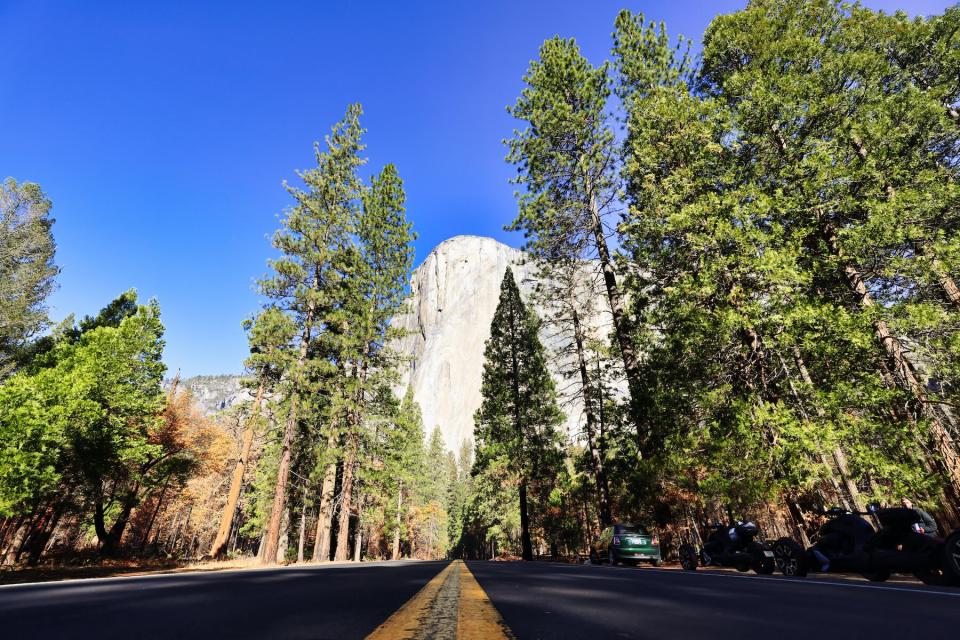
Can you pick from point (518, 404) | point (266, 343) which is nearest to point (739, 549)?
point (518, 404)

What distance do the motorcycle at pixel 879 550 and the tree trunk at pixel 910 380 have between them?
428 centimetres

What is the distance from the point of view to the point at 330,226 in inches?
784

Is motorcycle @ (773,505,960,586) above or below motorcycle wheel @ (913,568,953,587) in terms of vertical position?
above

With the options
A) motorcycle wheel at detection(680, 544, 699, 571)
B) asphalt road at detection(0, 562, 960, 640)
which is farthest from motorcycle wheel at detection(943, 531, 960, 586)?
motorcycle wheel at detection(680, 544, 699, 571)

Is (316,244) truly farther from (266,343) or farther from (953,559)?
(953,559)

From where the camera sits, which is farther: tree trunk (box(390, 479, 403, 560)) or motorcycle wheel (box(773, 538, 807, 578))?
tree trunk (box(390, 479, 403, 560))

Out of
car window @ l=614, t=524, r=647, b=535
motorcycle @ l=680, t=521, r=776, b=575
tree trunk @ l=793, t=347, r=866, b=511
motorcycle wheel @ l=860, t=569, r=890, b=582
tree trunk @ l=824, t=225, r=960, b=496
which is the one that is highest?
tree trunk @ l=824, t=225, r=960, b=496

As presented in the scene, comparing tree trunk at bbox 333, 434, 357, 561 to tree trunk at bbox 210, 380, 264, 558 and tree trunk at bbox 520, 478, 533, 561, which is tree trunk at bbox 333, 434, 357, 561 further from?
tree trunk at bbox 520, 478, 533, 561

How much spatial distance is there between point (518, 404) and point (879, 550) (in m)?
19.6

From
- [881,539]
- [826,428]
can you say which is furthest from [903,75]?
[881,539]

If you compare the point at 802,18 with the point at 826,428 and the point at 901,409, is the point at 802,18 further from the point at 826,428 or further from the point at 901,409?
the point at 826,428

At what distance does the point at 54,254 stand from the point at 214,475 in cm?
2279

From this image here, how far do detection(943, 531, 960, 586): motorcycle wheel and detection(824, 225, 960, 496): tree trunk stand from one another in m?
5.44

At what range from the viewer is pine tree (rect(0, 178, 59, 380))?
22312 mm
